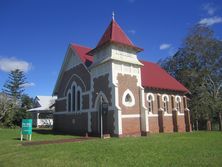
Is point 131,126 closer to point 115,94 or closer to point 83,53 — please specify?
point 115,94

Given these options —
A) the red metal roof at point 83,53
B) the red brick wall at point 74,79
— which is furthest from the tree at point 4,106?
the red metal roof at point 83,53

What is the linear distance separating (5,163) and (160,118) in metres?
20.3

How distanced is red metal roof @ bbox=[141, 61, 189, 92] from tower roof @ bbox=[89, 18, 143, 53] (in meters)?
4.76

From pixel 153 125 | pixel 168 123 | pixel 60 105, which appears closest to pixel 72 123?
pixel 60 105

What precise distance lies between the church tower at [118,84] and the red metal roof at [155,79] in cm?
320

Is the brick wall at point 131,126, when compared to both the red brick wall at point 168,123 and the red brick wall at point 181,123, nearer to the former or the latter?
the red brick wall at point 168,123

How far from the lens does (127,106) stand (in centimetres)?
2338

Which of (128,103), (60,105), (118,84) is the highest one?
(118,84)

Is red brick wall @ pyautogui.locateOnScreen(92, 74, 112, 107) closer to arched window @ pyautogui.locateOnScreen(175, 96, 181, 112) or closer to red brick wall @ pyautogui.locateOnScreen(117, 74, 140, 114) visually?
red brick wall @ pyautogui.locateOnScreen(117, 74, 140, 114)

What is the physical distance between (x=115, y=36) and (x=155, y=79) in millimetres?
9123

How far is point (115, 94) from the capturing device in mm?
22219

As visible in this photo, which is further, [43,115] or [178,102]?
[43,115]

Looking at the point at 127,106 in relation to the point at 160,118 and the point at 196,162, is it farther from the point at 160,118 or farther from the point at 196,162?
the point at 196,162

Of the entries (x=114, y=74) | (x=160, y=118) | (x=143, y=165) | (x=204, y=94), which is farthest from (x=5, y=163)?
(x=204, y=94)
